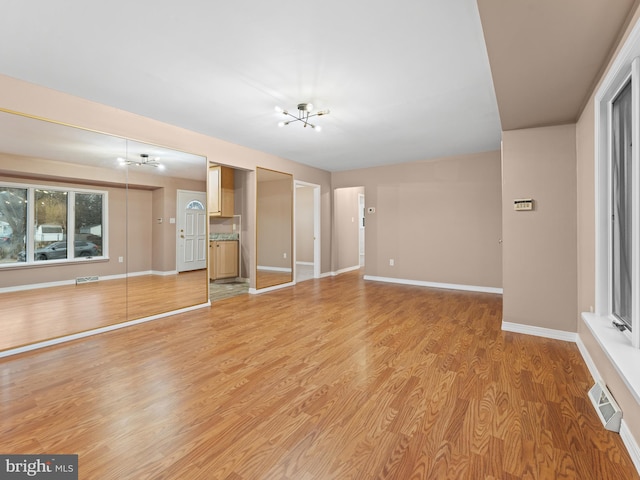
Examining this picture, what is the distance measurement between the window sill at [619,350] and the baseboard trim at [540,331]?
38.5 inches

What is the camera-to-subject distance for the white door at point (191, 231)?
13.9ft

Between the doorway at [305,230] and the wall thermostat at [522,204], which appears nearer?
the wall thermostat at [522,204]

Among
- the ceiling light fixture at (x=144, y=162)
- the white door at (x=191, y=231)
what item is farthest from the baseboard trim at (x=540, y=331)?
the ceiling light fixture at (x=144, y=162)

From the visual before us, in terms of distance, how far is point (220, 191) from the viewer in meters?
5.66

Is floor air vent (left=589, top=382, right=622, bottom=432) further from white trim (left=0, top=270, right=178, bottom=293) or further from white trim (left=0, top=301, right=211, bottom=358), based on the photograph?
white trim (left=0, top=270, right=178, bottom=293)

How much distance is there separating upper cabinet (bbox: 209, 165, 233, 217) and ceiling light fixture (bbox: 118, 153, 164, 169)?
1500 millimetres

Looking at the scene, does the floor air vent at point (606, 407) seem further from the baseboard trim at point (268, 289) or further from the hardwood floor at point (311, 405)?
the baseboard trim at point (268, 289)

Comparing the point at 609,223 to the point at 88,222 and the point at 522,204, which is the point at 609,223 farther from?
the point at 88,222

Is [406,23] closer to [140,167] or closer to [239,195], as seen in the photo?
[140,167]

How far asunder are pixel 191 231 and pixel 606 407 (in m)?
4.47

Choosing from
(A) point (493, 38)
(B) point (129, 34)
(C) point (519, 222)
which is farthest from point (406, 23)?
(C) point (519, 222)

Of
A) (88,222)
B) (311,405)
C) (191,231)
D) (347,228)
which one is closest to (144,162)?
(88,222)

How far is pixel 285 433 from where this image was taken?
5.48 ft

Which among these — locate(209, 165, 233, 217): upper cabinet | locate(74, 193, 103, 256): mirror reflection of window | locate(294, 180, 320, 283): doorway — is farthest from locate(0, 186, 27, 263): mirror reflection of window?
locate(294, 180, 320, 283): doorway
